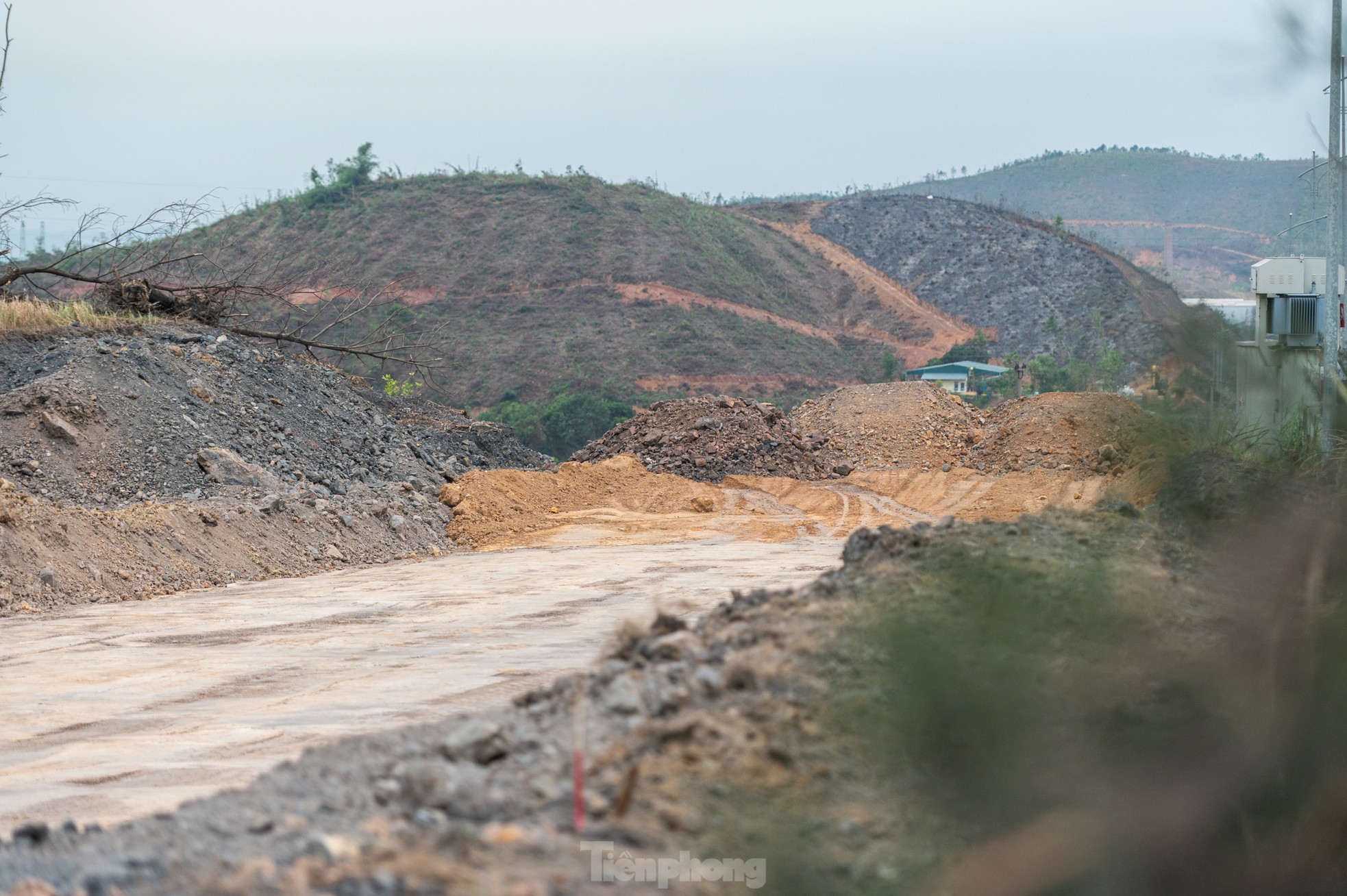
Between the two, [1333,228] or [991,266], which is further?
[991,266]

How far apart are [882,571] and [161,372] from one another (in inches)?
590

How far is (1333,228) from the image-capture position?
33.1 feet

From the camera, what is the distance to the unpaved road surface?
Result: 6.25m

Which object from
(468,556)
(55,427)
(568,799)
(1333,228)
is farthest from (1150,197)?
(568,799)

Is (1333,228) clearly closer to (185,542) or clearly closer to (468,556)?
(468,556)

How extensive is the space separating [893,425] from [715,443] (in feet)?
14.3

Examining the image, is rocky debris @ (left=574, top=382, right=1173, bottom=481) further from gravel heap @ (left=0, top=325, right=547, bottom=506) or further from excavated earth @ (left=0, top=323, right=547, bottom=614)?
excavated earth @ (left=0, top=323, right=547, bottom=614)

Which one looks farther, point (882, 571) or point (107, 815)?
point (107, 815)

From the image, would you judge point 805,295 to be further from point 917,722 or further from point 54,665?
point 917,722

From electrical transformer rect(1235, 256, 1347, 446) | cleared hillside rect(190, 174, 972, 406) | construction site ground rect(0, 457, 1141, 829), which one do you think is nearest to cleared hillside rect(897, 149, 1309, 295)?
cleared hillside rect(190, 174, 972, 406)

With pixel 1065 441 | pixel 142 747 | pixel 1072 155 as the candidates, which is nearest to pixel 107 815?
pixel 142 747

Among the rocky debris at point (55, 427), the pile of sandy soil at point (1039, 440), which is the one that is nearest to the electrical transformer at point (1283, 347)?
the pile of sandy soil at point (1039, 440)

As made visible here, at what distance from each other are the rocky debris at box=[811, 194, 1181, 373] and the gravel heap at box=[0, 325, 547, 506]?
38665 mm

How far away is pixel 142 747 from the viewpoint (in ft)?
22.0
